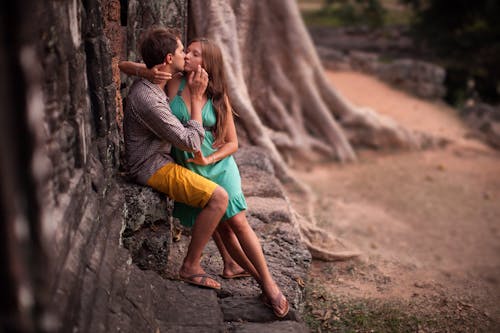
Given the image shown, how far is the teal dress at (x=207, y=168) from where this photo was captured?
3.04m

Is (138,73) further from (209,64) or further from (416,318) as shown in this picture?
(416,318)

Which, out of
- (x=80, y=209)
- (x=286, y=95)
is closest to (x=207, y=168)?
(x=80, y=209)

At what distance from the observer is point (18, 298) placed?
4.47 feet

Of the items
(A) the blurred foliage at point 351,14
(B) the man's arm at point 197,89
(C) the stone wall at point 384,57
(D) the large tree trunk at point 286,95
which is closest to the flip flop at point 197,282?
(B) the man's arm at point 197,89

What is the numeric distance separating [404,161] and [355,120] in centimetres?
80

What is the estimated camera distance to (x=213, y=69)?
10.0ft

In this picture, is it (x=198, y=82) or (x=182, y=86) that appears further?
(x=182, y=86)

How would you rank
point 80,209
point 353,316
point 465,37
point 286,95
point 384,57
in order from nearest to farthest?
point 80,209
point 353,316
point 286,95
point 465,37
point 384,57

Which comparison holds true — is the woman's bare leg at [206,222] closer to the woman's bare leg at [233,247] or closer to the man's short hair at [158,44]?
the woman's bare leg at [233,247]

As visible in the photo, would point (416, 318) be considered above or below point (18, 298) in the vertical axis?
below

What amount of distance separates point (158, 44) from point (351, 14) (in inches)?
527

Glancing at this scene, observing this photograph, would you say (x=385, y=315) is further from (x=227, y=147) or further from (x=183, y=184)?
(x=183, y=184)

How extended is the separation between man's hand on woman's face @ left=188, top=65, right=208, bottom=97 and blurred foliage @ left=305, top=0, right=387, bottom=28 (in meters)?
12.4

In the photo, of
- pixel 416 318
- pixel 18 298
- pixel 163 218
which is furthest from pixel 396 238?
pixel 18 298
